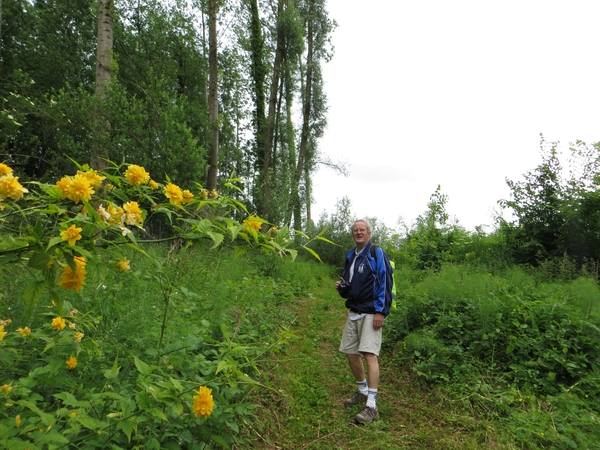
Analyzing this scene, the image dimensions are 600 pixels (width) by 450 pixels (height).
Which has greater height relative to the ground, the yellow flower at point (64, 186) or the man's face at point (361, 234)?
the yellow flower at point (64, 186)

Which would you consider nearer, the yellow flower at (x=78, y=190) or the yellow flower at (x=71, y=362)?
the yellow flower at (x=78, y=190)

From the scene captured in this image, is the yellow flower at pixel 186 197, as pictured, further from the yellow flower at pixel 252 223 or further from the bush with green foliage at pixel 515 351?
the bush with green foliage at pixel 515 351

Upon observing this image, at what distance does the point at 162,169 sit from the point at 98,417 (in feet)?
24.4

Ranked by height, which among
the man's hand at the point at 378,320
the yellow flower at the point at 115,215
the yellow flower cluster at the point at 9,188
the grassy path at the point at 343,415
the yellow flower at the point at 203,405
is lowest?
the grassy path at the point at 343,415

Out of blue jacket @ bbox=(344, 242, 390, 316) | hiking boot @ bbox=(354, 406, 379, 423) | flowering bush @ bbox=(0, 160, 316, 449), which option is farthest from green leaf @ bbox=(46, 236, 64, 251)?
hiking boot @ bbox=(354, 406, 379, 423)

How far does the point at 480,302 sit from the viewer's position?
491 cm

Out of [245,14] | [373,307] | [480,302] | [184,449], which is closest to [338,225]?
[245,14]

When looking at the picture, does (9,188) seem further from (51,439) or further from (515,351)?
(515,351)

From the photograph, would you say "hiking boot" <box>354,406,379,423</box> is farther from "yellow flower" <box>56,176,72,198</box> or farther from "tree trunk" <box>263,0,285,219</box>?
"tree trunk" <box>263,0,285,219</box>

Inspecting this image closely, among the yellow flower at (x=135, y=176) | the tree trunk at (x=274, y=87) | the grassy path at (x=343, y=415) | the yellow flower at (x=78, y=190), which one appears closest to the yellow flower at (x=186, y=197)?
the yellow flower at (x=135, y=176)

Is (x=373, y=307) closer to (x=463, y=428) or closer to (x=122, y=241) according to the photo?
(x=463, y=428)

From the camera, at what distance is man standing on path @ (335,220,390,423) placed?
364 centimetres

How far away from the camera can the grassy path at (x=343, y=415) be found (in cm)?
Result: 312

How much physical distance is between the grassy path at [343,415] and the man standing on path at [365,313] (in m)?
0.20
